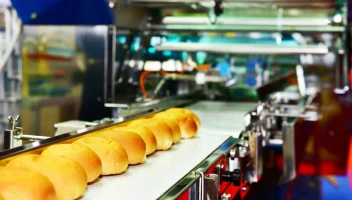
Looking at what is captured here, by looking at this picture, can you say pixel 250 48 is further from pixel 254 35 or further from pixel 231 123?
pixel 231 123

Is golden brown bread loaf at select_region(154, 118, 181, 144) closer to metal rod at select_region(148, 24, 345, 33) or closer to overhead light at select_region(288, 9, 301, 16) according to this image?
metal rod at select_region(148, 24, 345, 33)

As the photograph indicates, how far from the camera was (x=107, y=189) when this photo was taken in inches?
70.4

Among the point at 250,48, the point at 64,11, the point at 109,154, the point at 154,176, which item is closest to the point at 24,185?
the point at 109,154

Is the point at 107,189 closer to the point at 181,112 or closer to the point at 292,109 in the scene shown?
the point at 181,112

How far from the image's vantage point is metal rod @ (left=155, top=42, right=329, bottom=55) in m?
4.14

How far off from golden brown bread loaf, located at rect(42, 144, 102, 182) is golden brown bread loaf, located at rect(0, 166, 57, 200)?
0.90 feet

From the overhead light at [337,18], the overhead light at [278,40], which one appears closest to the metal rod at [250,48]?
the overhead light at [337,18]

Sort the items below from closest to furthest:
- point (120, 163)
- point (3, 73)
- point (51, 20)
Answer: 1. point (120, 163)
2. point (51, 20)
3. point (3, 73)

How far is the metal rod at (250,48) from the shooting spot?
4.14 metres

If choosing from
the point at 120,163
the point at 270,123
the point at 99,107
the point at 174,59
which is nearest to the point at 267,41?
the point at 174,59

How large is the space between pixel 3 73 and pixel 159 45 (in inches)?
51.6

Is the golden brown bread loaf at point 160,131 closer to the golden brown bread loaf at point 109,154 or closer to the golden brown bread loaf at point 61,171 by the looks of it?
the golden brown bread loaf at point 109,154

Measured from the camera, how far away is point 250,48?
423cm

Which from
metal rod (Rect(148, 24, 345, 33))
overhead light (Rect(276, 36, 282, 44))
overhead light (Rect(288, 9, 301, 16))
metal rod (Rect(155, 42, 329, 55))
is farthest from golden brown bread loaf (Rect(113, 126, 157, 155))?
overhead light (Rect(276, 36, 282, 44))
